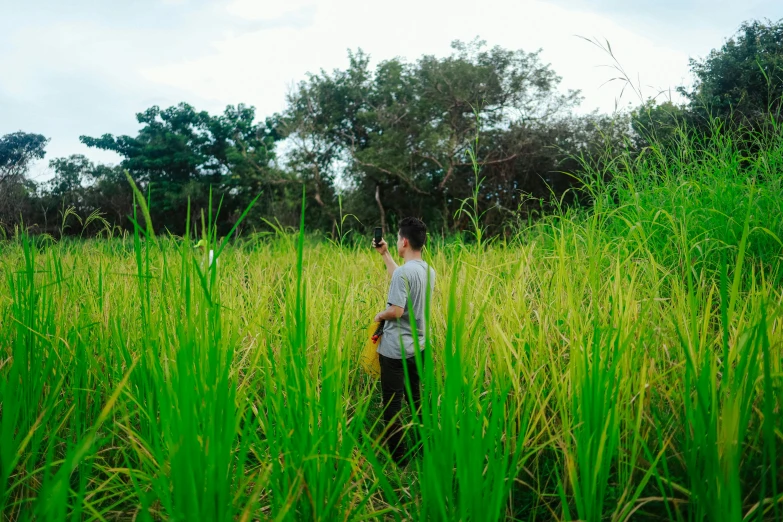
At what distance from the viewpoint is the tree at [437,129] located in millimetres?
17344

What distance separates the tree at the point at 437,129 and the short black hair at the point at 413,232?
42.5 feet

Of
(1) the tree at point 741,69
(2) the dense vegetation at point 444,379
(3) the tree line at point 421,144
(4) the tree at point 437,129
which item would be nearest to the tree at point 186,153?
(3) the tree line at point 421,144

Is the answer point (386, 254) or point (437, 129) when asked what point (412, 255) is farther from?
point (437, 129)

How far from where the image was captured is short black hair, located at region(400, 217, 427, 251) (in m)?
3.03

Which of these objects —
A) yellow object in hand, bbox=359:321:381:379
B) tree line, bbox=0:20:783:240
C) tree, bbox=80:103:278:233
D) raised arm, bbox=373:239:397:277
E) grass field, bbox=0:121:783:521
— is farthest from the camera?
tree, bbox=80:103:278:233

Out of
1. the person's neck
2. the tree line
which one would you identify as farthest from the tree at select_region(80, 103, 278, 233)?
the person's neck

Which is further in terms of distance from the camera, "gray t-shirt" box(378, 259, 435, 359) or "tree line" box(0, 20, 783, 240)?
"tree line" box(0, 20, 783, 240)

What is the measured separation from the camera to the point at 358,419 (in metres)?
1.45

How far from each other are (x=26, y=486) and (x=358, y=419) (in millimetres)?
1133

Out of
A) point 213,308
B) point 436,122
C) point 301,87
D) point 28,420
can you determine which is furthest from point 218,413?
point 301,87

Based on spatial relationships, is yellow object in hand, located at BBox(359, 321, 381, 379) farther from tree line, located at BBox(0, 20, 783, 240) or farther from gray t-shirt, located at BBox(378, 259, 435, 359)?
tree line, located at BBox(0, 20, 783, 240)

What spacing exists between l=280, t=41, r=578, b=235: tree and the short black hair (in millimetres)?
12959

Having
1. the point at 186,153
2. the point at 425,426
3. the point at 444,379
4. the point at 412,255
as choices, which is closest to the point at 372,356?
the point at 412,255

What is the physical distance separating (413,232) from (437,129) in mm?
15334
